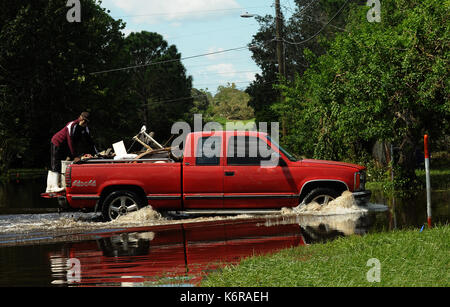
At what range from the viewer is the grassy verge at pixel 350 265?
648 centimetres

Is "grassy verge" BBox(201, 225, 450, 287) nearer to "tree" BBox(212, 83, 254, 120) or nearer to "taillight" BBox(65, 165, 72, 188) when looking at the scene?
"taillight" BBox(65, 165, 72, 188)

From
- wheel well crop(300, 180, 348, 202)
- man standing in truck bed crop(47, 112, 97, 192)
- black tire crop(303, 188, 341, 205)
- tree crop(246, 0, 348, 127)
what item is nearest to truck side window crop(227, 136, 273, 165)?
wheel well crop(300, 180, 348, 202)

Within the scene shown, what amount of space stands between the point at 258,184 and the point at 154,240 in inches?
115

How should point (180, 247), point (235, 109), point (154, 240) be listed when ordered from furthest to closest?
1. point (235, 109)
2. point (154, 240)
3. point (180, 247)

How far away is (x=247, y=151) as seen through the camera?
13.0m

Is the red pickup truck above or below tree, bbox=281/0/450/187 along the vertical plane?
below

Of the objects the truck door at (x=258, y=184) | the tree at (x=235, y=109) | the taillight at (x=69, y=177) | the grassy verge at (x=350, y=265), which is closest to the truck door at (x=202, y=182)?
the truck door at (x=258, y=184)

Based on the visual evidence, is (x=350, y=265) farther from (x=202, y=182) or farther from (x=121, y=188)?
(x=121, y=188)

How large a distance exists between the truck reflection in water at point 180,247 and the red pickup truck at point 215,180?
0.49 metres

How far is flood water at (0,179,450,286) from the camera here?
7798 millimetres

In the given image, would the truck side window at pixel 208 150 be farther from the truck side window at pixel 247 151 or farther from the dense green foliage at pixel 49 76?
the dense green foliage at pixel 49 76

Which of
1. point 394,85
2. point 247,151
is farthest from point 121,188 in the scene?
point 394,85

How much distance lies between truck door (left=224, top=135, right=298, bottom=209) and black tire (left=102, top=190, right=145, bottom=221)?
1862 mm
